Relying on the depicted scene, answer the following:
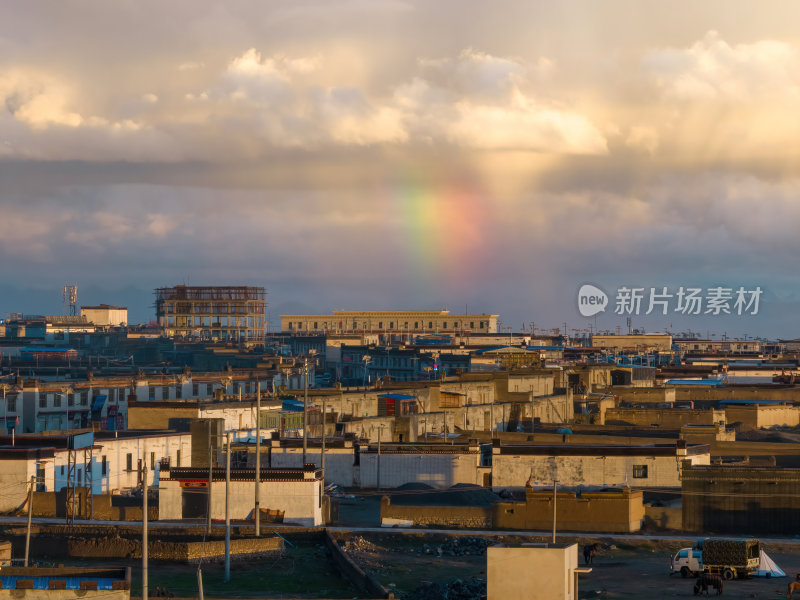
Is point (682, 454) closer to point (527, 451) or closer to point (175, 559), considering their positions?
point (527, 451)

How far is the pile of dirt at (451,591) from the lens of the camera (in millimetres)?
39334

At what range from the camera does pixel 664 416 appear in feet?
304

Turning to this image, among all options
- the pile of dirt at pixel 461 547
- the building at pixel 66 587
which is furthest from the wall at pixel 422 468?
the building at pixel 66 587

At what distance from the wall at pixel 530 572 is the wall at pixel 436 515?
17.6 m

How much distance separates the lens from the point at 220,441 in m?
65.5

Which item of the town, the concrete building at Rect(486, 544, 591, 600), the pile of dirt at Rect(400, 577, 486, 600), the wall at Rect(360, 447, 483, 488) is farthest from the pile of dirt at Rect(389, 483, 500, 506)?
the concrete building at Rect(486, 544, 591, 600)

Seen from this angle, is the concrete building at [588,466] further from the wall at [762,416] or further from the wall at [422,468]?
the wall at [762,416]

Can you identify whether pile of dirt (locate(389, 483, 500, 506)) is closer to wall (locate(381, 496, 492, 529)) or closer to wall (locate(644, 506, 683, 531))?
wall (locate(381, 496, 492, 529))

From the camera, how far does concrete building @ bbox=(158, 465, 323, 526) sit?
54312mm

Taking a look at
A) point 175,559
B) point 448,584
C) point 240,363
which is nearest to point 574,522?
point 448,584

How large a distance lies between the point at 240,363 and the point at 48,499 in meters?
110

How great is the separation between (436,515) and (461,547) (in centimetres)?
464

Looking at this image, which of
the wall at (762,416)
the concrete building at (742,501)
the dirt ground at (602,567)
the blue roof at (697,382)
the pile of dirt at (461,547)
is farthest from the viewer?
the blue roof at (697,382)

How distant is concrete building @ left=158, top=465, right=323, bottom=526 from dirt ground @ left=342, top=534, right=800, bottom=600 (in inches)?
162
